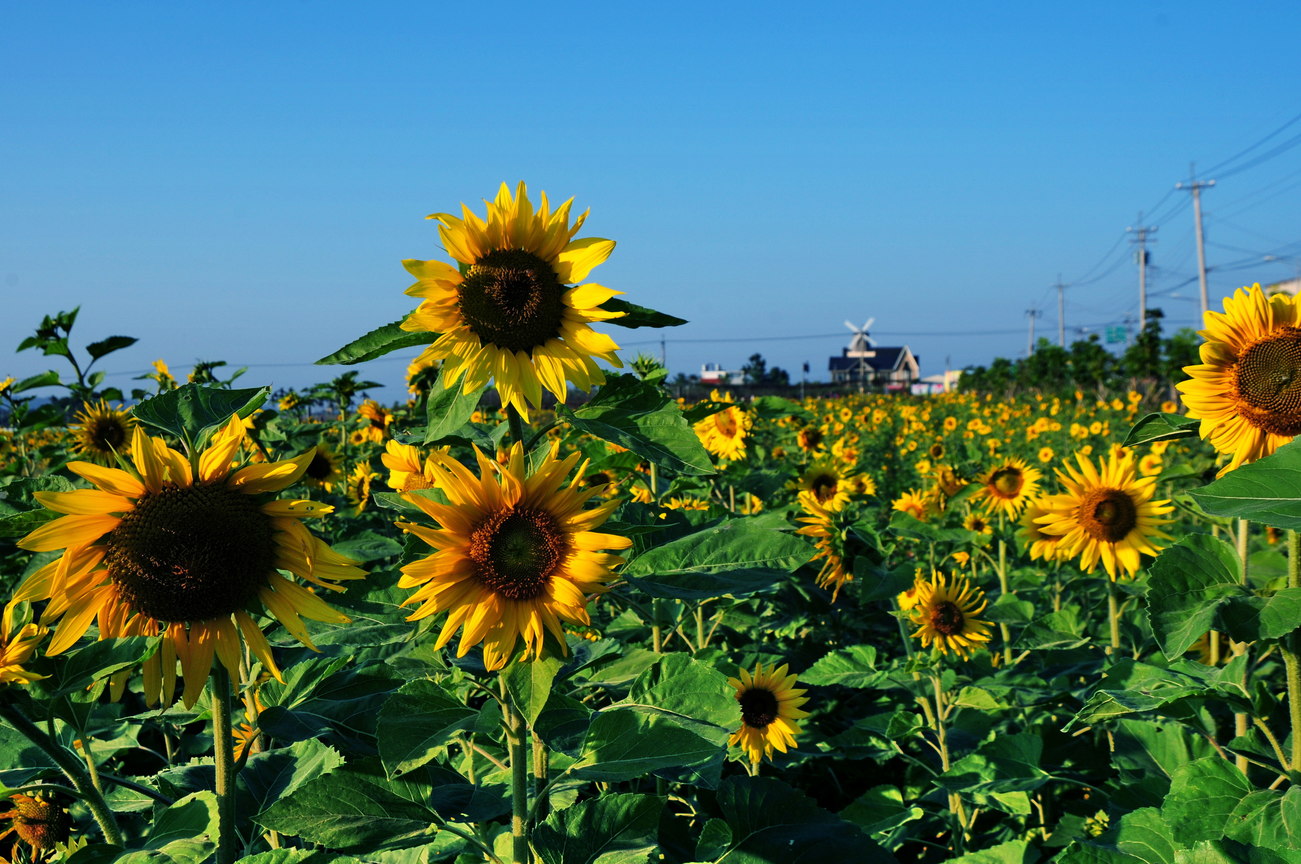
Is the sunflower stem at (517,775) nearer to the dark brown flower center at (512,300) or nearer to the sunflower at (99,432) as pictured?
the dark brown flower center at (512,300)

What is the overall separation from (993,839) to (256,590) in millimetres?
2810

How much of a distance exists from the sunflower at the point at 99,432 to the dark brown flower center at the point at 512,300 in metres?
3.62

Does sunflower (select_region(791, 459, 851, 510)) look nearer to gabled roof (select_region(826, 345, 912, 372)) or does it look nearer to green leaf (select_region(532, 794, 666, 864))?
green leaf (select_region(532, 794, 666, 864))

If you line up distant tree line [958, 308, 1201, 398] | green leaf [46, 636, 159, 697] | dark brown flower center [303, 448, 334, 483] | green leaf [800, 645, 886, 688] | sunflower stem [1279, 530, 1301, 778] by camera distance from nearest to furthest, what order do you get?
green leaf [46, 636, 159, 697], sunflower stem [1279, 530, 1301, 778], green leaf [800, 645, 886, 688], dark brown flower center [303, 448, 334, 483], distant tree line [958, 308, 1201, 398]

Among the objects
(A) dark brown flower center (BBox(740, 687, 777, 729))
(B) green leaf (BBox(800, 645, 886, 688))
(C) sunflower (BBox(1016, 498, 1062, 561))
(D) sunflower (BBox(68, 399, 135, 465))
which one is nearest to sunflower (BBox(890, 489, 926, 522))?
(C) sunflower (BBox(1016, 498, 1062, 561))

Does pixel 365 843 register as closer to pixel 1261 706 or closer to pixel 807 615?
pixel 1261 706

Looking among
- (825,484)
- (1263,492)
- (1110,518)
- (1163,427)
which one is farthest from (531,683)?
(825,484)

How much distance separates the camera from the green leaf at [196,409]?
149cm

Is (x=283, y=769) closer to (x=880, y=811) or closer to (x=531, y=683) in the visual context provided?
(x=531, y=683)

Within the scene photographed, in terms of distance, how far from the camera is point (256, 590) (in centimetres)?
146

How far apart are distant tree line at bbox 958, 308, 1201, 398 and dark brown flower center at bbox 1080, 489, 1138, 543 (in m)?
23.9

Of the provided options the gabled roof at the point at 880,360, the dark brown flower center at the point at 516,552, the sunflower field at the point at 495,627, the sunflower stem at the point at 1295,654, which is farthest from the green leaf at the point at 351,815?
the gabled roof at the point at 880,360

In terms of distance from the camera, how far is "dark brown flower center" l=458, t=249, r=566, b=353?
1.60 metres

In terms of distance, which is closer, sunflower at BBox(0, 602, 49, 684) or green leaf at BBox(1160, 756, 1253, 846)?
sunflower at BBox(0, 602, 49, 684)
